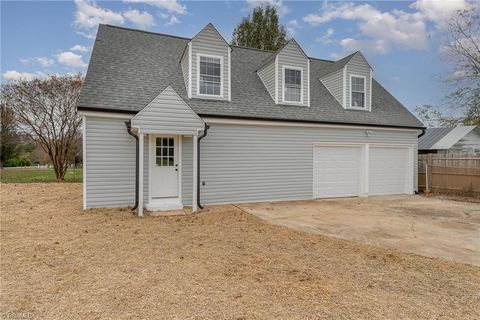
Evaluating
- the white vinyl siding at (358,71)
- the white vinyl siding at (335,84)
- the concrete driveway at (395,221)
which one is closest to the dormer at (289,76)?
the white vinyl siding at (335,84)

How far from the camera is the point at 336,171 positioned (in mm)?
11461

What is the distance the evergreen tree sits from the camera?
23.6 metres

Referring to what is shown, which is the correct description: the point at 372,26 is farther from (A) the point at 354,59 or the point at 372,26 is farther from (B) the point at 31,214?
(B) the point at 31,214

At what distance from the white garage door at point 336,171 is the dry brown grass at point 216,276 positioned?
5.30 m

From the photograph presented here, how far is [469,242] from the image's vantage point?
5.65 metres

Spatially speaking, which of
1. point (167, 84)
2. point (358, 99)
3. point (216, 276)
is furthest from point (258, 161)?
point (216, 276)

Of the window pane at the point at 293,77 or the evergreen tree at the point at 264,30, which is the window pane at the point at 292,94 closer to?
the window pane at the point at 293,77

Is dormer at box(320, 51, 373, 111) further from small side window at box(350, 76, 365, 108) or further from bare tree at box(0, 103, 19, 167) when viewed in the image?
bare tree at box(0, 103, 19, 167)

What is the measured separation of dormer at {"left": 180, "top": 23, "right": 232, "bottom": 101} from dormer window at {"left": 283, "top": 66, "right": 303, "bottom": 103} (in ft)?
7.67

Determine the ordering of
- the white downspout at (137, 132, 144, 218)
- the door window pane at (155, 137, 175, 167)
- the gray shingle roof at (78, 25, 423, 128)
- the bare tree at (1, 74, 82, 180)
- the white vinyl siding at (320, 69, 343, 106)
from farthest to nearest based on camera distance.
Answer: the bare tree at (1, 74, 82, 180) < the white vinyl siding at (320, 69, 343, 106) < the door window pane at (155, 137, 175, 167) < the gray shingle roof at (78, 25, 423, 128) < the white downspout at (137, 132, 144, 218)

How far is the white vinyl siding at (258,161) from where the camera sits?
9359 mm

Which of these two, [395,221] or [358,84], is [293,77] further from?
[395,221]

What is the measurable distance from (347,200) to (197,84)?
22.5ft

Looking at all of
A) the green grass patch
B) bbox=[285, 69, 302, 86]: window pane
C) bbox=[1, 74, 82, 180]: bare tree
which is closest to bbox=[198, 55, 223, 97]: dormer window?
bbox=[285, 69, 302, 86]: window pane
